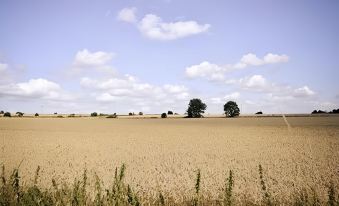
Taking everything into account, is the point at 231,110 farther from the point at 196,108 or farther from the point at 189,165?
the point at 189,165

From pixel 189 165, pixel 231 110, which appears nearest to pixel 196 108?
pixel 231 110

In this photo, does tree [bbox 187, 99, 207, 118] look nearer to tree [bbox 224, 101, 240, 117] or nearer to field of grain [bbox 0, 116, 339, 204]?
tree [bbox 224, 101, 240, 117]

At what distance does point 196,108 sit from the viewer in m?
125

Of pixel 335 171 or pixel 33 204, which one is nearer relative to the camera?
pixel 33 204

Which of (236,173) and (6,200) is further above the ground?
(6,200)

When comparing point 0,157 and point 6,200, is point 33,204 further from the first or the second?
point 0,157

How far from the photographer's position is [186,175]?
1653 centimetres

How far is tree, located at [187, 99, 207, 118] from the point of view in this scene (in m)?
125

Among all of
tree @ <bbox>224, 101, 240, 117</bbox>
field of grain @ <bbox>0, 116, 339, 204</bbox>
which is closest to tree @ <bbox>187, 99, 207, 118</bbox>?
tree @ <bbox>224, 101, 240, 117</bbox>

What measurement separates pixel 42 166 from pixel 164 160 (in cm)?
739

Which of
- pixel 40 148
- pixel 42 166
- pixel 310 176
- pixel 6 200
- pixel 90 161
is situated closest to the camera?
pixel 6 200

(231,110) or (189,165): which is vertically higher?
(231,110)

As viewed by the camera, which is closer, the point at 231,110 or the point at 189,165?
the point at 189,165

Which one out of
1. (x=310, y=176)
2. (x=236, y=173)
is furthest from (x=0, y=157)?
(x=310, y=176)
